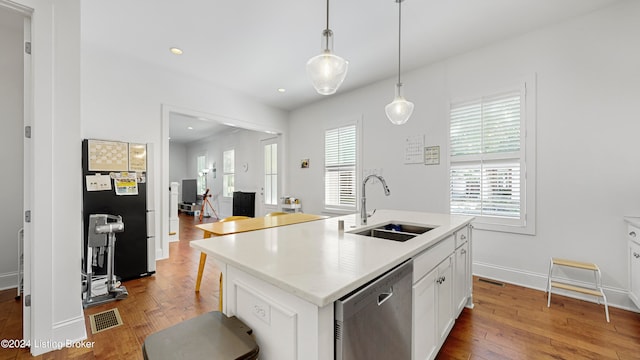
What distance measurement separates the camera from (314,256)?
1110 millimetres

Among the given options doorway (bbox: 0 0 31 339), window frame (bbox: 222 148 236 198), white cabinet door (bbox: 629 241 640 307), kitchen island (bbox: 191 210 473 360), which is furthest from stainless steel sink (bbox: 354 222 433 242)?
window frame (bbox: 222 148 236 198)

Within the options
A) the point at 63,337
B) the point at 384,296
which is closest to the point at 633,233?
the point at 384,296

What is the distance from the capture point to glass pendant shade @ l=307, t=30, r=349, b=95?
168cm

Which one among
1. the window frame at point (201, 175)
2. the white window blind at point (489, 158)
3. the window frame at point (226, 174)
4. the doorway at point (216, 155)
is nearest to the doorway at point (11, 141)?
the doorway at point (216, 155)

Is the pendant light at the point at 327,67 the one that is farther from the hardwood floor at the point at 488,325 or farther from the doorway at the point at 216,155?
the doorway at the point at 216,155

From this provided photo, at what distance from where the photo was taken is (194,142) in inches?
390

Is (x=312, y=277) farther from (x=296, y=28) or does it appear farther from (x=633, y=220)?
(x=633, y=220)

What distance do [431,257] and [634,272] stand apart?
7.06 feet

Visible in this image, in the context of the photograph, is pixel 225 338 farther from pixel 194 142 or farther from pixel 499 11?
pixel 194 142

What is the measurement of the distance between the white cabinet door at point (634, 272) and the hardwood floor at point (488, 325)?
20cm

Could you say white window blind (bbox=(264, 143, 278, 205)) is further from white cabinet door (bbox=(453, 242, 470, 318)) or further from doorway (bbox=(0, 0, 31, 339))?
white cabinet door (bbox=(453, 242, 470, 318))

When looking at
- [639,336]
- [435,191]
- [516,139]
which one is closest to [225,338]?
[639,336]

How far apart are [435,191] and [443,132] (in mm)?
811

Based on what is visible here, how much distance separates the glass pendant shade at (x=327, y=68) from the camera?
168 cm
